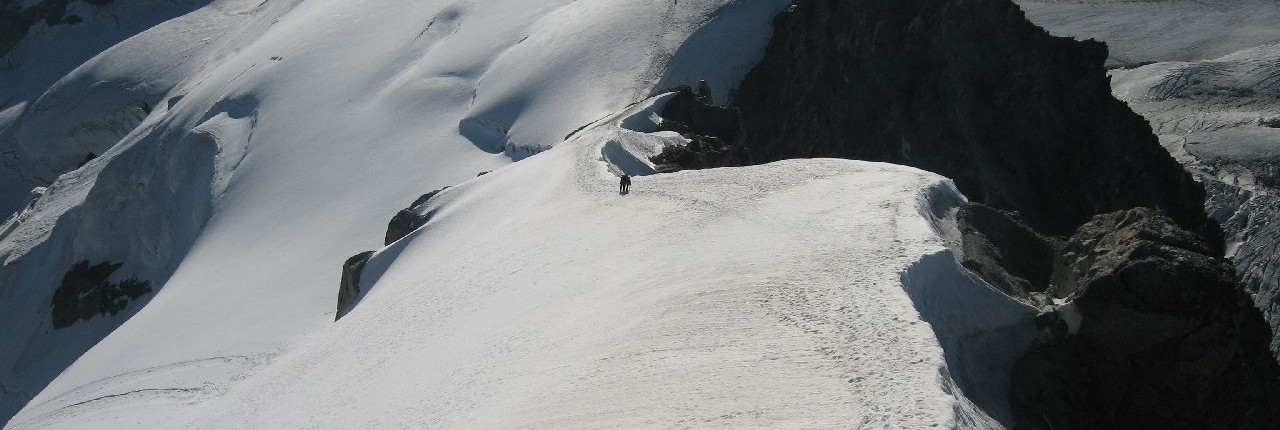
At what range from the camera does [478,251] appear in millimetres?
31031

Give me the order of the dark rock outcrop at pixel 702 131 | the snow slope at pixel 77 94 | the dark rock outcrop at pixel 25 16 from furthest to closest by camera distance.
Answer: the dark rock outcrop at pixel 25 16
the snow slope at pixel 77 94
the dark rock outcrop at pixel 702 131

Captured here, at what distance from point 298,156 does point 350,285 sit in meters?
18.4

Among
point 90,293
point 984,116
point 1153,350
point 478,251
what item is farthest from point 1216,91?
point 90,293

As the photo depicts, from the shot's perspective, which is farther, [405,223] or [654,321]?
[405,223]

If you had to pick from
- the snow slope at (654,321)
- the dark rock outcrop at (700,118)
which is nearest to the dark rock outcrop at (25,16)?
the snow slope at (654,321)

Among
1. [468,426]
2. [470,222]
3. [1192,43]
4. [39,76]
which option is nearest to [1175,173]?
[1192,43]

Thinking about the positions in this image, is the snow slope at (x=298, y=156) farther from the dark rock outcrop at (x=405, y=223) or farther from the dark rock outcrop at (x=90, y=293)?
the dark rock outcrop at (x=405, y=223)

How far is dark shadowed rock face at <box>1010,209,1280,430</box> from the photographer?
16.7m

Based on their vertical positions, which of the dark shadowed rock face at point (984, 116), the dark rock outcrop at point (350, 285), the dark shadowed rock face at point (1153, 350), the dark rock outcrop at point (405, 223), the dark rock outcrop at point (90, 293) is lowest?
the dark rock outcrop at point (90, 293)

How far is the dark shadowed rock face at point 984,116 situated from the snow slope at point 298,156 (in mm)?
5618

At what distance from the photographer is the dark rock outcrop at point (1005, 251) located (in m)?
18.8

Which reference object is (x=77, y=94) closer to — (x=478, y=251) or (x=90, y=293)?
(x=90, y=293)

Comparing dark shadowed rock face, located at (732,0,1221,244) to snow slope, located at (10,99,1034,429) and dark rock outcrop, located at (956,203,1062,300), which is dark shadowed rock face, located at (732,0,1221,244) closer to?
snow slope, located at (10,99,1034,429)

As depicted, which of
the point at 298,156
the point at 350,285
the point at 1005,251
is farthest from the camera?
the point at 298,156
